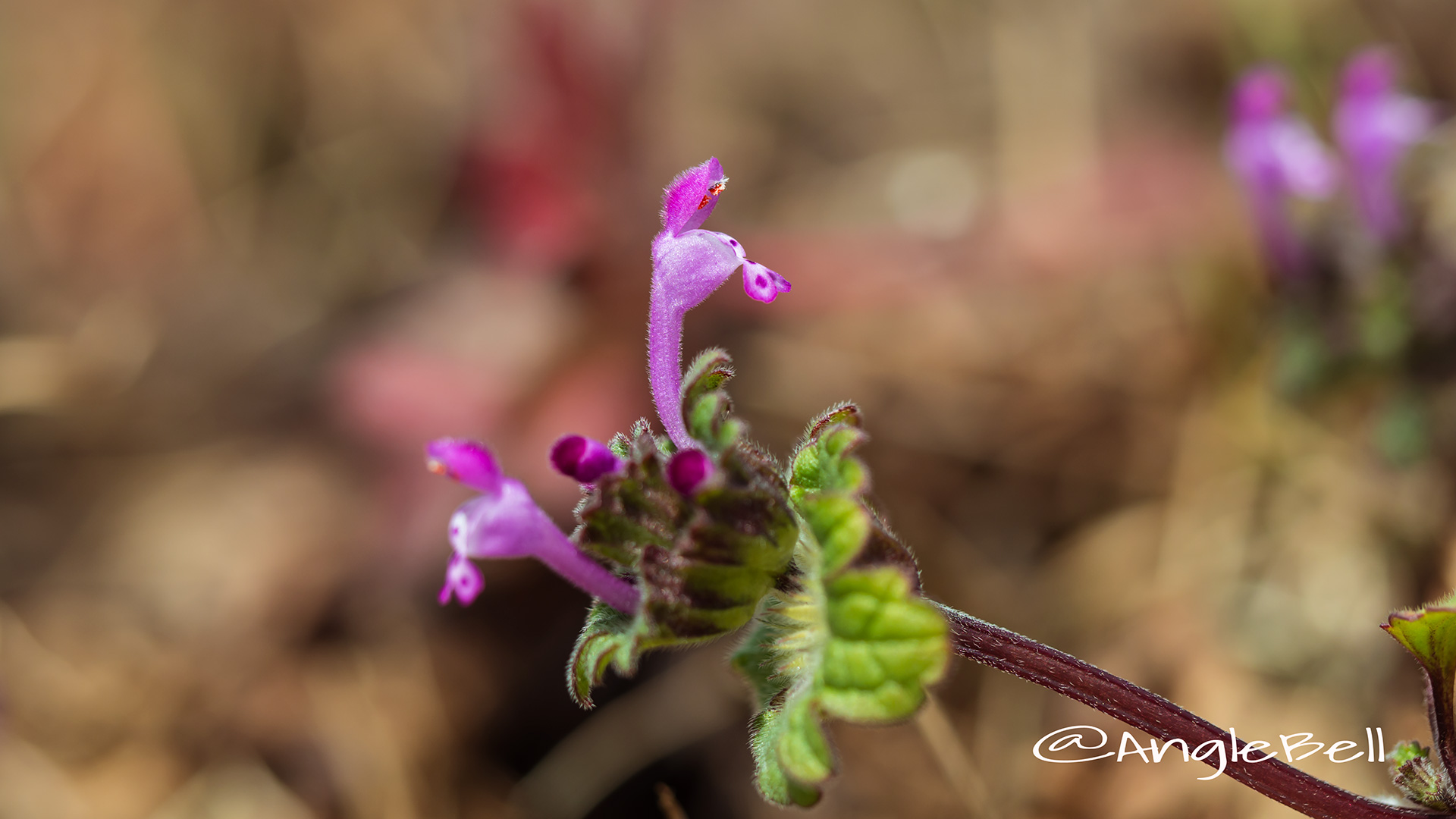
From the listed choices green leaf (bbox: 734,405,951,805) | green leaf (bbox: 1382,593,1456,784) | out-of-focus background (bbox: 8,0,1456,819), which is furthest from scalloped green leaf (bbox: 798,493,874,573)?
out-of-focus background (bbox: 8,0,1456,819)

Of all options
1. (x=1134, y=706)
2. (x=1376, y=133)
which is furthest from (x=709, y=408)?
(x=1376, y=133)

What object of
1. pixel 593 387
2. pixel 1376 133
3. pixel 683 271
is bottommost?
pixel 683 271

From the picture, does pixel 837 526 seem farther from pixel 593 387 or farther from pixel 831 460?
pixel 593 387

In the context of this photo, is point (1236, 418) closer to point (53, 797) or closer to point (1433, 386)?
point (1433, 386)

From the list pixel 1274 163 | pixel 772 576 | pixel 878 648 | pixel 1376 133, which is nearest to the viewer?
pixel 878 648

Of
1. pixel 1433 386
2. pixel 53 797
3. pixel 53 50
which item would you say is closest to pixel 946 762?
pixel 1433 386

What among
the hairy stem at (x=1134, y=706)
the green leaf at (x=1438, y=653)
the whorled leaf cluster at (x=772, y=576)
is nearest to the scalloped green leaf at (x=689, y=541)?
the whorled leaf cluster at (x=772, y=576)

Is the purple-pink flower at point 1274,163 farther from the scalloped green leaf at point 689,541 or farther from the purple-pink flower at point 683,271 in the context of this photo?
the scalloped green leaf at point 689,541

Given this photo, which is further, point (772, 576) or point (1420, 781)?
point (1420, 781)
